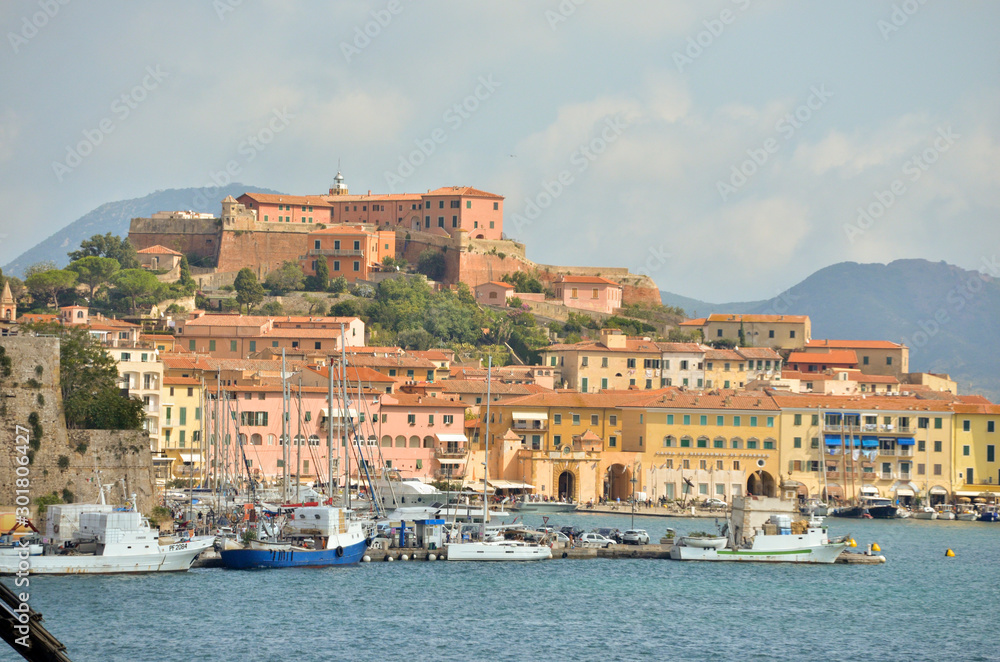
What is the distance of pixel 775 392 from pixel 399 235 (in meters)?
39.9

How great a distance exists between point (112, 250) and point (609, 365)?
40.3 meters

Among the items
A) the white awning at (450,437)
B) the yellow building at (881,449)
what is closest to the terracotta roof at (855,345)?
the yellow building at (881,449)

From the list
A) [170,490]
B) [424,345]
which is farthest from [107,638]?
[424,345]

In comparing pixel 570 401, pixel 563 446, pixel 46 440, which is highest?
pixel 570 401

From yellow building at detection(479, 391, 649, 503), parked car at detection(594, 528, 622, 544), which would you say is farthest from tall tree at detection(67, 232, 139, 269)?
parked car at detection(594, 528, 622, 544)

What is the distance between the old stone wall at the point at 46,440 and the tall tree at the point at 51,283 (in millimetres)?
54979

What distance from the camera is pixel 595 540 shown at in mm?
47781

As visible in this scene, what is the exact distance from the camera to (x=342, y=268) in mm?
103750

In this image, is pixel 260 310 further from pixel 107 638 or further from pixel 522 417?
pixel 107 638

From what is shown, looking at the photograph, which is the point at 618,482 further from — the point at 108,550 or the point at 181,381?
the point at 108,550

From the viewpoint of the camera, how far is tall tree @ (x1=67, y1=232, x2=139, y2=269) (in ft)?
339

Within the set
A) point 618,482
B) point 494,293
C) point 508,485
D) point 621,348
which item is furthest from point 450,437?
point 494,293

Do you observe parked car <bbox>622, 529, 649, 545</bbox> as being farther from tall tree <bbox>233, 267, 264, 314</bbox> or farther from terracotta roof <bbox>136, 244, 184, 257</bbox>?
terracotta roof <bbox>136, 244, 184, 257</bbox>

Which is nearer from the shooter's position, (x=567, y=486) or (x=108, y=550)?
(x=108, y=550)
